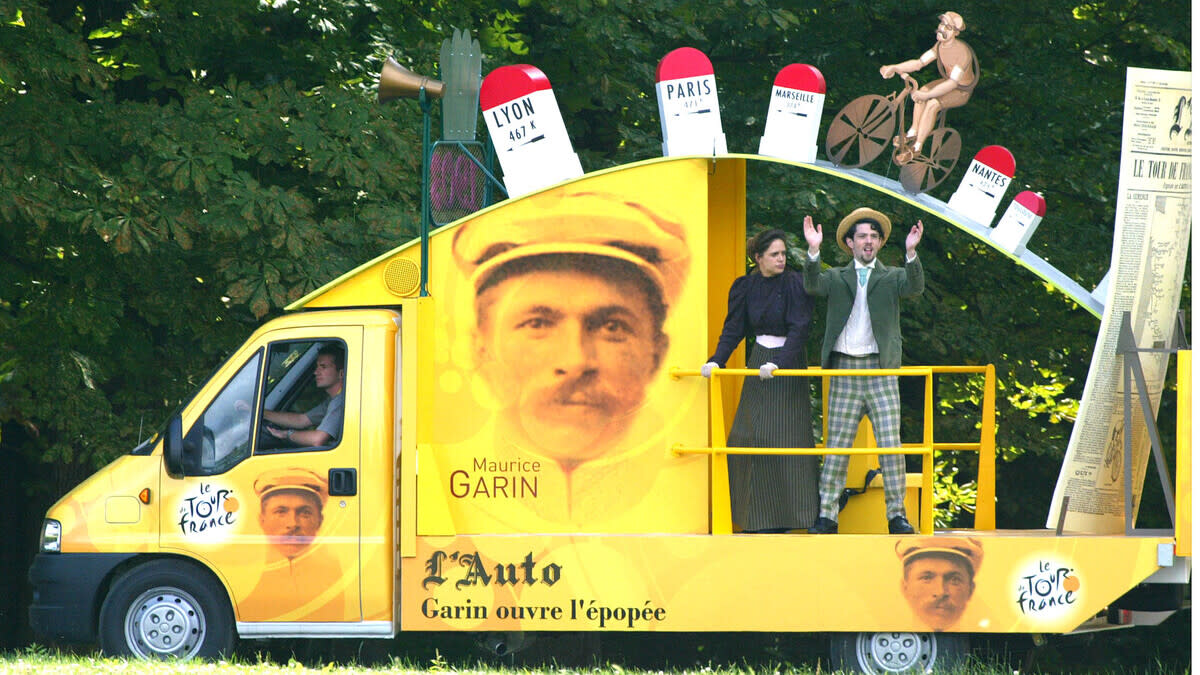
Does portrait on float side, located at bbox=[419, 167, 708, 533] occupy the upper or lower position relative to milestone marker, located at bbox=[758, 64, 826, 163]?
lower

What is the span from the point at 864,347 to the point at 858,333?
8 cm

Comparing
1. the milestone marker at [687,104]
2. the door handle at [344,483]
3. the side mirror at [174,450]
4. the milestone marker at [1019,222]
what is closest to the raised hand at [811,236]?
the milestone marker at [687,104]

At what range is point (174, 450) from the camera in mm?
7848

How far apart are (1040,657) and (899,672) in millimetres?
11005

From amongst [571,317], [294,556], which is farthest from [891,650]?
[294,556]

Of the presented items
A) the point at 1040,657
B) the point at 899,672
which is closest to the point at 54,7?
the point at 899,672

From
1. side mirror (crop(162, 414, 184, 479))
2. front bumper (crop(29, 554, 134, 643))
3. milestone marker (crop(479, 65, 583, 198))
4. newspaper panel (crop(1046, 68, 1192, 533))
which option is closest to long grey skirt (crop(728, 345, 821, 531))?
newspaper panel (crop(1046, 68, 1192, 533))

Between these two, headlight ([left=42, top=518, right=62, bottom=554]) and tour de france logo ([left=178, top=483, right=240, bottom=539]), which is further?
headlight ([left=42, top=518, right=62, bottom=554])

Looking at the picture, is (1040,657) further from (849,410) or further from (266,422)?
(266,422)

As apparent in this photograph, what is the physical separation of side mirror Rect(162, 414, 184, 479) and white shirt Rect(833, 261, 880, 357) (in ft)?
11.3

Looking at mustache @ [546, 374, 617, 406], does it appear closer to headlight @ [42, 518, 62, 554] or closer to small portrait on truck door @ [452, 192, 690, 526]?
small portrait on truck door @ [452, 192, 690, 526]

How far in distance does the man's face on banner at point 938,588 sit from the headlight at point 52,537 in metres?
4.34

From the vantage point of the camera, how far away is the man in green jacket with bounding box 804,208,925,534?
25.9 feet

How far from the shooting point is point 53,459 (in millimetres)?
12609
